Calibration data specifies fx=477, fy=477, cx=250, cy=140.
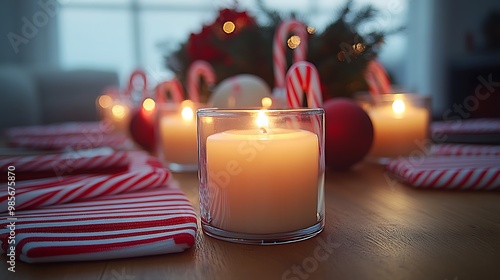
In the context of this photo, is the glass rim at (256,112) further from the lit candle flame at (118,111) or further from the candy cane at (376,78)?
the lit candle flame at (118,111)

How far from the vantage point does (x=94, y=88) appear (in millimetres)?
2924


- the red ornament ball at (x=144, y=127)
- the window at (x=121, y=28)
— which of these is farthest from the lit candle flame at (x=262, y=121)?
the window at (x=121, y=28)

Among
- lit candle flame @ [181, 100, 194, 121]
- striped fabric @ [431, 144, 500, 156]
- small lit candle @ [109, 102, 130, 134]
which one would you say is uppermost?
lit candle flame @ [181, 100, 194, 121]

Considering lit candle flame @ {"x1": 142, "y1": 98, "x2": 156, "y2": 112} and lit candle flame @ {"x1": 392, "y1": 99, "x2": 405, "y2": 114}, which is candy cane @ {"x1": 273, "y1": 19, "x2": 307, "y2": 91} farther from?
lit candle flame @ {"x1": 142, "y1": 98, "x2": 156, "y2": 112}

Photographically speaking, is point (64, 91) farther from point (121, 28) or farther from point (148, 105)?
point (148, 105)

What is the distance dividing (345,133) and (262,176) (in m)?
0.43

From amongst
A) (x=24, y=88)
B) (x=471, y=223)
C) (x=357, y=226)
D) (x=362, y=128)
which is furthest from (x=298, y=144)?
(x=24, y=88)

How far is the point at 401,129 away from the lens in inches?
42.4

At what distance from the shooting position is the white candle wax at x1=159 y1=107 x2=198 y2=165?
41.8 inches

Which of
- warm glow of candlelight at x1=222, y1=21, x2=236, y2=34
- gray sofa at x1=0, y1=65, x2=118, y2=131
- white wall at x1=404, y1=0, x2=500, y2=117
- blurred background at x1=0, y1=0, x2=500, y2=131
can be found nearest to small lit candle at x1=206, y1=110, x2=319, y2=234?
warm glow of candlelight at x1=222, y1=21, x2=236, y2=34

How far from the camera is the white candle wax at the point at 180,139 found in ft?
3.48

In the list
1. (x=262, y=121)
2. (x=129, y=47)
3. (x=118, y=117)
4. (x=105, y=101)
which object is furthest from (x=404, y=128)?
(x=129, y=47)

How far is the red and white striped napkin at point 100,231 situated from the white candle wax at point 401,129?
625 mm

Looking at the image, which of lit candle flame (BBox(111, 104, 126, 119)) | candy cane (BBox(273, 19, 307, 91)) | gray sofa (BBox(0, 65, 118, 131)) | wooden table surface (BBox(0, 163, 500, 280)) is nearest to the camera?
wooden table surface (BBox(0, 163, 500, 280))
